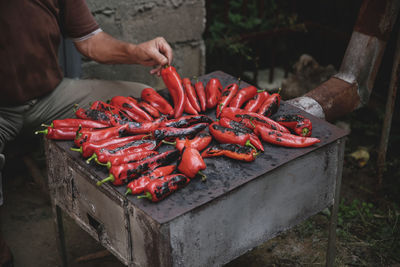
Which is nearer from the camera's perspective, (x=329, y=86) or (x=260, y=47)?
(x=329, y=86)

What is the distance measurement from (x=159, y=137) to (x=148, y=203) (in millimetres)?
489

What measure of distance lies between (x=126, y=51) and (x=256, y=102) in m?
1.12

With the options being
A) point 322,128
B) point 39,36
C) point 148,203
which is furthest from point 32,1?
point 322,128

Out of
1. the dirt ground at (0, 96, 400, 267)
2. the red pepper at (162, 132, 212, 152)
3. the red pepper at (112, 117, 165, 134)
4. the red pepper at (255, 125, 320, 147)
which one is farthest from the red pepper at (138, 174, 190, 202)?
→ the dirt ground at (0, 96, 400, 267)

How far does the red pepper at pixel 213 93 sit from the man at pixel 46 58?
364 millimetres

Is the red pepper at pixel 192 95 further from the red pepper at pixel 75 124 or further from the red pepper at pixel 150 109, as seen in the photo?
the red pepper at pixel 75 124

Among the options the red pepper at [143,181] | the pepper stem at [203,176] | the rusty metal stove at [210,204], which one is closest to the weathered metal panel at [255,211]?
the rusty metal stove at [210,204]

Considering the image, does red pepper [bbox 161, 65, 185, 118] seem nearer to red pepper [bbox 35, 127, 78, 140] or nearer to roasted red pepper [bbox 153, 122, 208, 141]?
roasted red pepper [bbox 153, 122, 208, 141]

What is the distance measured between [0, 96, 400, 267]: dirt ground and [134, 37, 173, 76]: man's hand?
156 centimetres

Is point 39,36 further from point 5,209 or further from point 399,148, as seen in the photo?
point 399,148

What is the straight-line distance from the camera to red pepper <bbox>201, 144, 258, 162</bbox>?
253cm

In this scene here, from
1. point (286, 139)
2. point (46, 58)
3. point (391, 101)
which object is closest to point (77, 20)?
point (46, 58)

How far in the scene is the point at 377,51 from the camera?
12.0ft

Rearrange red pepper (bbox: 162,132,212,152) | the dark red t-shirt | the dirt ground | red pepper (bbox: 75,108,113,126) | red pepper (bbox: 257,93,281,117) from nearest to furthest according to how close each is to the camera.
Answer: red pepper (bbox: 162,132,212,152) → red pepper (bbox: 75,108,113,126) → red pepper (bbox: 257,93,281,117) → the dark red t-shirt → the dirt ground
